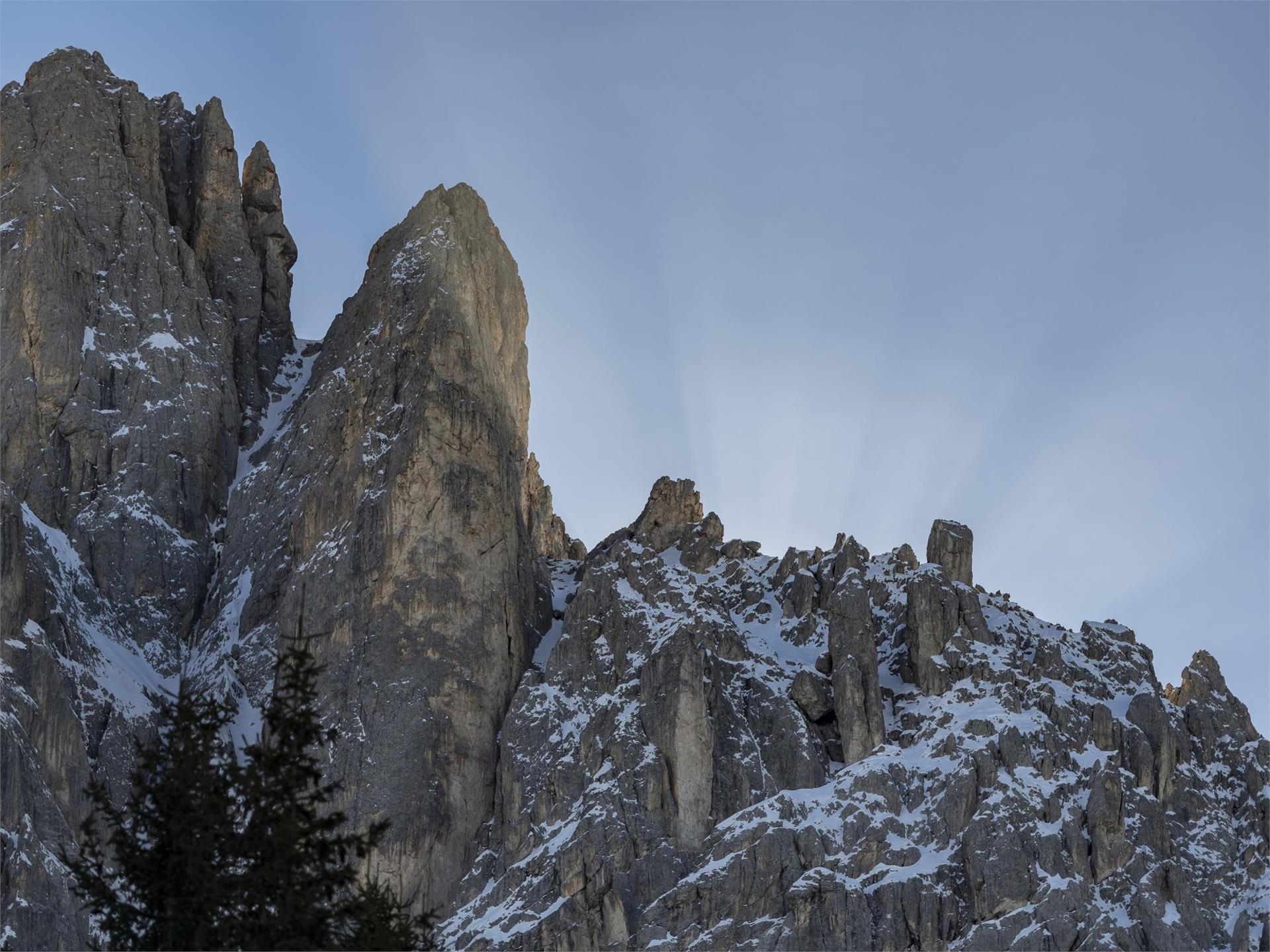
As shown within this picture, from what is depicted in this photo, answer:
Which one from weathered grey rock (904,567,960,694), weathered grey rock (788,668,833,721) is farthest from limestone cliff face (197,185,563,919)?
weathered grey rock (904,567,960,694)

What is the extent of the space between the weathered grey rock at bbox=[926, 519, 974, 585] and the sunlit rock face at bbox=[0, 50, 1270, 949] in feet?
0.97

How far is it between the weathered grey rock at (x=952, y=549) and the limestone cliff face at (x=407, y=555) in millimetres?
35179

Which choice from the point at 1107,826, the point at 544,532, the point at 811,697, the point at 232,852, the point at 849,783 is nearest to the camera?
the point at 232,852

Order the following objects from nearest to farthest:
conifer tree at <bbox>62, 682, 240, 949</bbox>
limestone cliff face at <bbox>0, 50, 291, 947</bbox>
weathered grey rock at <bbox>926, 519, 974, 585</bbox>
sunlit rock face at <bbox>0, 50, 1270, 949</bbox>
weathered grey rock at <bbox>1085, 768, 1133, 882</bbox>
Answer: conifer tree at <bbox>62, 682, 240, 949</bbox> < sunlit rock face at <bbox>0, 50, 1270, 949</bbox> < weathered grey rock at <bbox>1085, 768, 1133, 882</bbox> < limestone cliff face at <bbox>0, 50, 291, 947</bbox> < weathered grey rock at <bbox>926, 519, 974, 585</bbox>

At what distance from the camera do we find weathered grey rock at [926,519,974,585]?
162m

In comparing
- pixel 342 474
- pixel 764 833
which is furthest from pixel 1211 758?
pixel 342 474

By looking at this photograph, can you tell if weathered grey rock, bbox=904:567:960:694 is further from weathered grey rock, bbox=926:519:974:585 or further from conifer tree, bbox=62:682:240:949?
conifer tree, bbox=62:682:240:949

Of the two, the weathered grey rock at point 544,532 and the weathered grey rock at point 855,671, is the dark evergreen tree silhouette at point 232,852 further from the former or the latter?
the weathered grey rock at point 544,532

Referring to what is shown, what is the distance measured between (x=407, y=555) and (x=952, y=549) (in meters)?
48.6

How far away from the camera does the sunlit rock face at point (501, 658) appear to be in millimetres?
132000

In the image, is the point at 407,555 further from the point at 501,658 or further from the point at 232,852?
the point at 232,852

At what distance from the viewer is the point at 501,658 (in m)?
151

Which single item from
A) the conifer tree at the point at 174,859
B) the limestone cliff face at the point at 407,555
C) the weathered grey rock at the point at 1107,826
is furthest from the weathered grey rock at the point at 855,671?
the conifer tree at the point at 174,859

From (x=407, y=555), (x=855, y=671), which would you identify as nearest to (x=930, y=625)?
(x=855, y=671)
